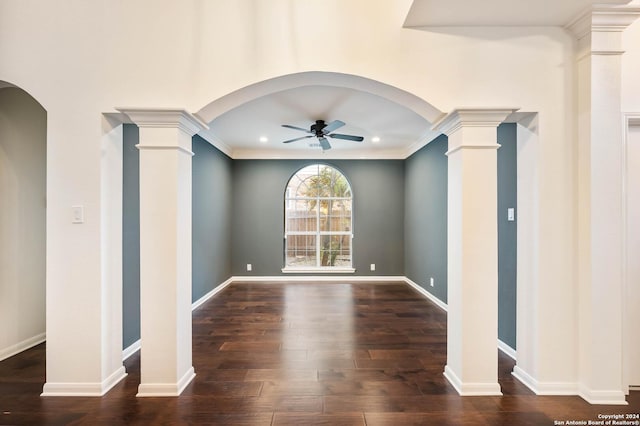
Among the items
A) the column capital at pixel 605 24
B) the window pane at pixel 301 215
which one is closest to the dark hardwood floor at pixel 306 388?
the column capital at pixel 605 24

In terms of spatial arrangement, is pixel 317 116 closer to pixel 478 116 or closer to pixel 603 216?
pixel 478 116

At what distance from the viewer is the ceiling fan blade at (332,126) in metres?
3.85

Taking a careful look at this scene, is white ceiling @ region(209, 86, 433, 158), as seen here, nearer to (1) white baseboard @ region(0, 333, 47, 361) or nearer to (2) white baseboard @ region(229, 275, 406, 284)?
(2) white baseboard @ region(229, 275, 406, 284)

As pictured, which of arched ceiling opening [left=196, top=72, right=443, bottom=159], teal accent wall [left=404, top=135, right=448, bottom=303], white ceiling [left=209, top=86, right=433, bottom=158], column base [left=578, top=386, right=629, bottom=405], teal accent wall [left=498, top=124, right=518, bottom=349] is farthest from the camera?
teal accent wall [left=404, top=135, right=448, bottom=303]

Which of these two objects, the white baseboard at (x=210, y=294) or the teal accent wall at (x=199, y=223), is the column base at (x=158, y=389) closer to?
the teal accent wall at (x=199, y=223)

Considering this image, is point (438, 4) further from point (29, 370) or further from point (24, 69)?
point (29, 370)

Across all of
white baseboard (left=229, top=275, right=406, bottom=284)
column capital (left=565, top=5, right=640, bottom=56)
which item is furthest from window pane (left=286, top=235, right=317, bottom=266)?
column capital (left=565, top=5, right=640, bottom=56)

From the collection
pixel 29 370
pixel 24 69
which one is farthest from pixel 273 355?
pixel 24 69

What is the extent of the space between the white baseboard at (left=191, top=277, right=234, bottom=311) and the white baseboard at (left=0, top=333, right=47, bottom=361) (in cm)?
159

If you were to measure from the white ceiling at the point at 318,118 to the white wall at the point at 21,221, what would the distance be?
6.46ft

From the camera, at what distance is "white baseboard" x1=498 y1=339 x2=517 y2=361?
2786 mm

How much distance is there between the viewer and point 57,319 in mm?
2172

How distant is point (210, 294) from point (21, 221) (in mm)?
2683

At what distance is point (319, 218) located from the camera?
257 inches
